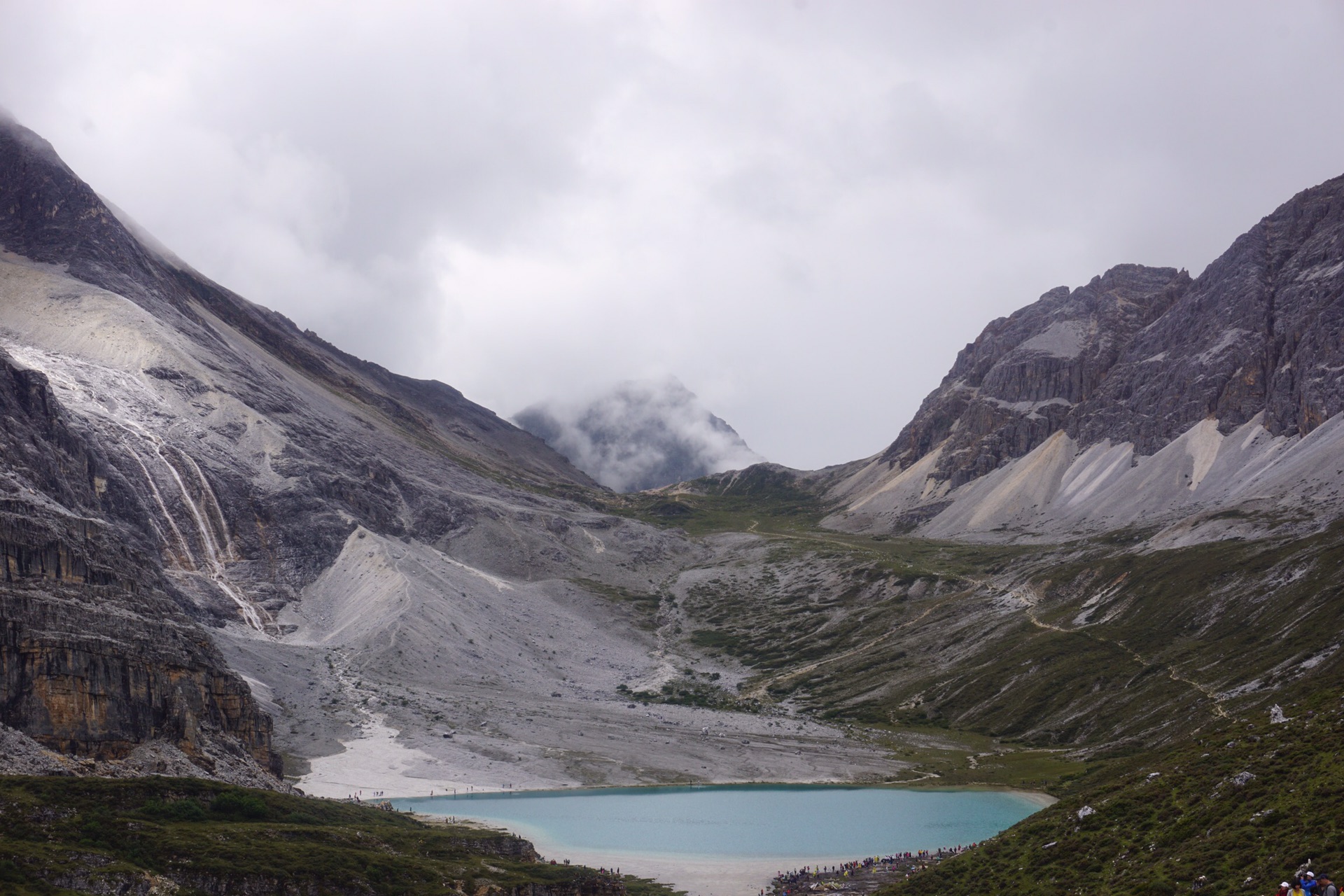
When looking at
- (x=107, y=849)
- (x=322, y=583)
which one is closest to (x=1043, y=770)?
(x=107, y=849)

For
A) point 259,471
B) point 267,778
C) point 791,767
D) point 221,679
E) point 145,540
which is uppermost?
point 259,471

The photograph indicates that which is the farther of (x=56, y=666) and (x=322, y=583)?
(x=322, y=583)

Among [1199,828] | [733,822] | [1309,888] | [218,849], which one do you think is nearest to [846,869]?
[733,822]

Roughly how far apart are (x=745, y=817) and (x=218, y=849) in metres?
61.2

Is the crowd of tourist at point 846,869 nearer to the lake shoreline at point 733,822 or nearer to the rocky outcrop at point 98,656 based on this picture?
the lake shoreline at point 733,822

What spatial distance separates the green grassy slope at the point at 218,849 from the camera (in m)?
45.8

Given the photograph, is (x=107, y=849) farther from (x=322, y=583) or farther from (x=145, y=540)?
(x=322, y=583)

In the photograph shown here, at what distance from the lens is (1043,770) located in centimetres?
11325

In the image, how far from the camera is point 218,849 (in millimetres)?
51500

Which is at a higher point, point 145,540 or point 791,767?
point 145,540

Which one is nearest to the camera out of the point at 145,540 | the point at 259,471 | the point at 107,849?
the point at 107,849

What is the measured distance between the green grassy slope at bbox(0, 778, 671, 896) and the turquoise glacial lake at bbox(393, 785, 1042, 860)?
20332mm

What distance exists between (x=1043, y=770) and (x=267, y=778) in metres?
84.6

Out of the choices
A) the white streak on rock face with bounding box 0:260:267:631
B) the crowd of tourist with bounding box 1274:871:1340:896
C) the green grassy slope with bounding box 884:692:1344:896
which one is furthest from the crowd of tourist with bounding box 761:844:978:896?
the white streak on rock face with bounding box 0:260:267:631
